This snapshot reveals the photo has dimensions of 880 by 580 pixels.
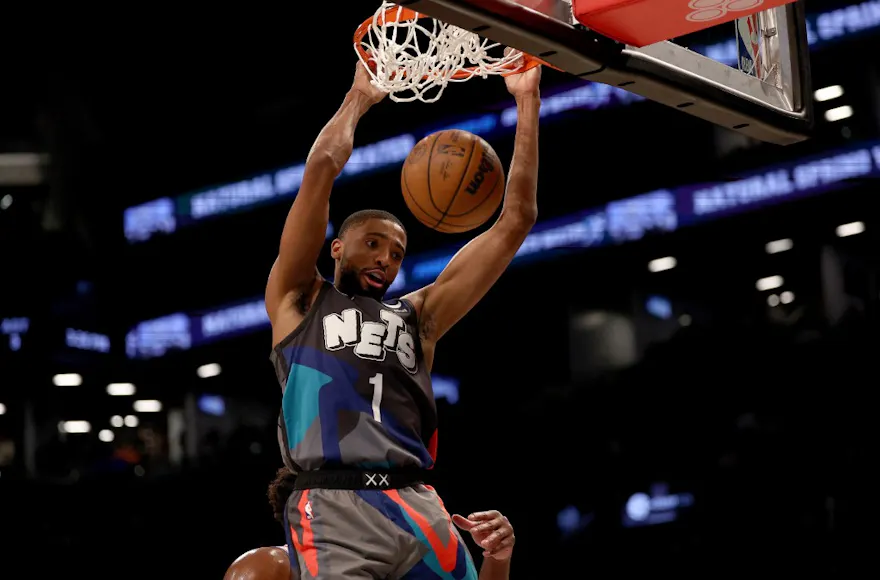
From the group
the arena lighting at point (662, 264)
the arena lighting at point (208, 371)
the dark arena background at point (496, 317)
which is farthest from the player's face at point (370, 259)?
the arena lighting at point (208, 371)

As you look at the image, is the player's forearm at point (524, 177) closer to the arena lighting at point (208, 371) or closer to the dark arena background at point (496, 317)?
the dark arena background at point (496, 317)

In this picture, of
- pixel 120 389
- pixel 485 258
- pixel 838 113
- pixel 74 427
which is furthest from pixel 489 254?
pixel 74 427

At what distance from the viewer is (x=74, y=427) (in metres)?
9.27

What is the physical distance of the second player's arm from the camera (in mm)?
3389

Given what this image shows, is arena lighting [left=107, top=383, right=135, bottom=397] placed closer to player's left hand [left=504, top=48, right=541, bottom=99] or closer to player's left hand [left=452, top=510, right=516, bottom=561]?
Result: player's left hand [left=504, top=48, right=541, bottom=99]

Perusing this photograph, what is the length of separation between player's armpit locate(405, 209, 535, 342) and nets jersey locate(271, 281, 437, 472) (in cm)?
19

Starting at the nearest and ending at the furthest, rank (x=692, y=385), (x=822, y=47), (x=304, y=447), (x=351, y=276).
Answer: (x=304, y=447), (x=351, y=276), (x=822, y=47), (x=692, y=385)

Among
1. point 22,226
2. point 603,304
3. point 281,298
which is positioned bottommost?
point 281,298

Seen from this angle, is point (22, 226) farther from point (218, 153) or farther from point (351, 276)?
point (351, 276)

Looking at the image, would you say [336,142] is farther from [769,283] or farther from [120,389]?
[120,389]

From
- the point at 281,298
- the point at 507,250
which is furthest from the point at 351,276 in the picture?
the point at 507,250

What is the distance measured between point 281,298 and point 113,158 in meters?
6.62

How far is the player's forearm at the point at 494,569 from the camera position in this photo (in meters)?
3.21

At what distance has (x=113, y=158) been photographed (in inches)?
367
